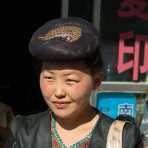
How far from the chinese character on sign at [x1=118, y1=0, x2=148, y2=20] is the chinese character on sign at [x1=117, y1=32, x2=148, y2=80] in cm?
14

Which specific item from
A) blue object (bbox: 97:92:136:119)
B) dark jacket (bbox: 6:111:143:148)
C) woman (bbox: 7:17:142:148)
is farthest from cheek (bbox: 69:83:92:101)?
blue object (bbox: 97:92:136:119)

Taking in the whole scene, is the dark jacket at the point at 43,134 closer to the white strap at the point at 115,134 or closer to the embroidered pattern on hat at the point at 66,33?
the white strap at the point at 115,134

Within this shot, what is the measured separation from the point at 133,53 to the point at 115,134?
215 centimetres

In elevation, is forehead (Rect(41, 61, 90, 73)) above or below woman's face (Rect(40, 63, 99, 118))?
above

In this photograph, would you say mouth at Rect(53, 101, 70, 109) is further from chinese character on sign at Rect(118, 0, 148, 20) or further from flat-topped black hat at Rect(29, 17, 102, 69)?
chinese character on sign at Rect(118, 0, 148, 20)

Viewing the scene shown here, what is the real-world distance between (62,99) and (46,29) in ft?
0.75

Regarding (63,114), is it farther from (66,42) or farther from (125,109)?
(125,109)

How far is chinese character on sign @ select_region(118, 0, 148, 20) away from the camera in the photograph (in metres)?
3.74

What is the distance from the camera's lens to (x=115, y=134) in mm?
1688

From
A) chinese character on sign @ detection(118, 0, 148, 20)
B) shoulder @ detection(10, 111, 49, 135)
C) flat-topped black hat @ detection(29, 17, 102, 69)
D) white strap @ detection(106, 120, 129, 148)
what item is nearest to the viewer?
flat-topped black hat @ detection(29, 17, 102, 69)

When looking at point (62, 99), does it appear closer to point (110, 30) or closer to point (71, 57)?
point (71, 57)

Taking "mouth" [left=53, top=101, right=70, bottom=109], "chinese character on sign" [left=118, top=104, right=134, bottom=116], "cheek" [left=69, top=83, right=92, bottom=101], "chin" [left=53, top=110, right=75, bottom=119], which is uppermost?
"cheek" [left=69, top=83, right=92, bottom=101]

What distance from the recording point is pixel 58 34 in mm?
1577

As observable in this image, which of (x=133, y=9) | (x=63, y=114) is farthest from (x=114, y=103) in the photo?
(x=63, y=114)
